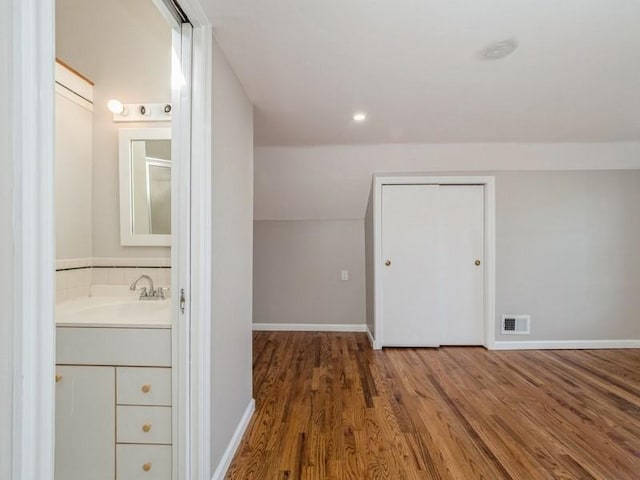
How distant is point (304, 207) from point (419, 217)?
1383 mm

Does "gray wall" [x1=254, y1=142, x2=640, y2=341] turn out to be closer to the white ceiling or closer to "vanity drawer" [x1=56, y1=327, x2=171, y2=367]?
the white ceiling

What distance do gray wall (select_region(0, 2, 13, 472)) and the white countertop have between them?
→ 0.83 m

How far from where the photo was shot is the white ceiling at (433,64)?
54.2 inches

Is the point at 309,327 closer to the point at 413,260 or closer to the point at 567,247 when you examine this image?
the point at 413,260

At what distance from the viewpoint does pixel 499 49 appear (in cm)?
163

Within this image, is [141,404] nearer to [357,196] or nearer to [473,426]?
[473,426]

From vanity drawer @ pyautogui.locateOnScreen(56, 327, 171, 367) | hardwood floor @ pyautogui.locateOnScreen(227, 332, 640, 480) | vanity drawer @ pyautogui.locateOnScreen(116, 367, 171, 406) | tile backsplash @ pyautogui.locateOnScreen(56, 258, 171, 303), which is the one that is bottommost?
hardwood floor @ pyautogui.locateOnScreen(227, 332, 640, 480)

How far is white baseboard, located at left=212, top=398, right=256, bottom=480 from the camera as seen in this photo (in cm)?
155

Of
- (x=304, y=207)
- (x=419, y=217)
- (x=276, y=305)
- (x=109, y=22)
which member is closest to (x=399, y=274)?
(x=419, y=217)

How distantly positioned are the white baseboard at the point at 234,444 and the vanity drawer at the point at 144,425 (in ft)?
1.10

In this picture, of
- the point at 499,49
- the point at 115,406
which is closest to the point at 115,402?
the point at 115,406

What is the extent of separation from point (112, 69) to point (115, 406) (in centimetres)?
171

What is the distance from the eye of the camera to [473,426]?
6.61 feet

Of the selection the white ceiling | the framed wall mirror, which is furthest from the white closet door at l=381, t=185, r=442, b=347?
the framed wall mirror
